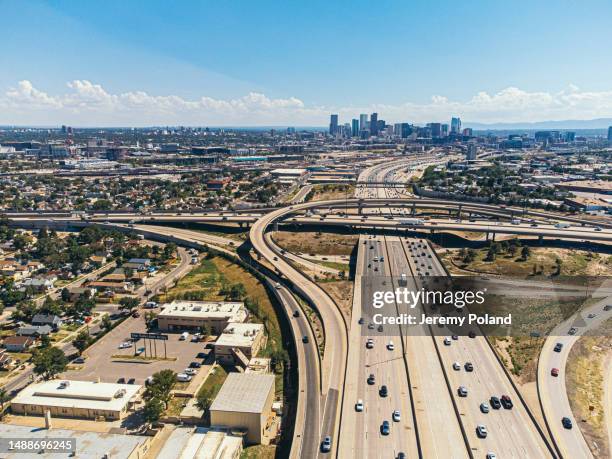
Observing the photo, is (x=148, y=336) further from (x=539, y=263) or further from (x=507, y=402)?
(x=539, y=263)

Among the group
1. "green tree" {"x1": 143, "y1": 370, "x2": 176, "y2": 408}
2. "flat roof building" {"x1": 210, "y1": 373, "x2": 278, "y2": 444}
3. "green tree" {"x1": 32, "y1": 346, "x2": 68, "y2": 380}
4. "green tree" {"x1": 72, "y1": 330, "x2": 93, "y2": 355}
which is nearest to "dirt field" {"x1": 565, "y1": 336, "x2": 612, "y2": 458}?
"flat roof building" {"x1": 210, "y1": 373, "x2": 278, "y2": 444}

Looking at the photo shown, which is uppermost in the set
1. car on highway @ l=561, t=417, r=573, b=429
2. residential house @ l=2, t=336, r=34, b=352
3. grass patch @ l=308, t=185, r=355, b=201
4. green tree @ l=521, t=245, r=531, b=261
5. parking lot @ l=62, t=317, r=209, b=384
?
grass patch @ l=308, t=185, r=355, b=201

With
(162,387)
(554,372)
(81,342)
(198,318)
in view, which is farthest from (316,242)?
(162,387)

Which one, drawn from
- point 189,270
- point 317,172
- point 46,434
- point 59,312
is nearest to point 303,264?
point 189,270

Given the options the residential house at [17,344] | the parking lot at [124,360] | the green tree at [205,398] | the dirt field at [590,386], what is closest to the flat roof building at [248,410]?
the green tree at [205,398]

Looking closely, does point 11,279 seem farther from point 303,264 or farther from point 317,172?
point 317,172

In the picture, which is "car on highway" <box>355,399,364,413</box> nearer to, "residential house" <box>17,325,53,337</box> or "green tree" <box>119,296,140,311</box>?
"green tree" <box>119,296,140,311</box>
